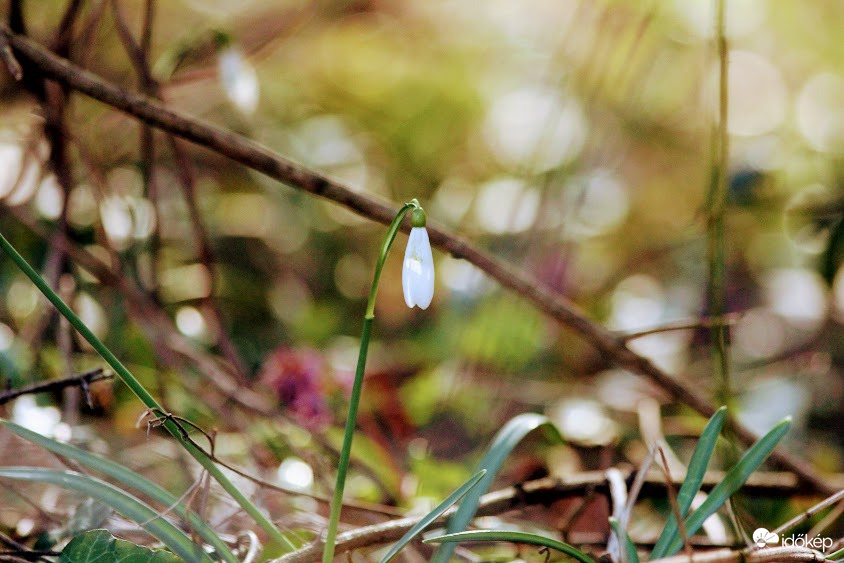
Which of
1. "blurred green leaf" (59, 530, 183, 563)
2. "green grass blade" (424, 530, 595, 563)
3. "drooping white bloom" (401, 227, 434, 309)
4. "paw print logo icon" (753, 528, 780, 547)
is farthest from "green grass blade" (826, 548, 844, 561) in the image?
"blurred green leaf" (59, 530, 183, 563)

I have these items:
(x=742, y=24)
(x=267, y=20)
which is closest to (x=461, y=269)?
(x=267, y=20)

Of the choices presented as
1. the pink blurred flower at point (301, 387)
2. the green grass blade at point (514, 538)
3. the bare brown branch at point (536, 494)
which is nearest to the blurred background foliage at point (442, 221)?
the pink blurred flower at point (301, 387)

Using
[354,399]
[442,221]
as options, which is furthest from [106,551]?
[442,221]

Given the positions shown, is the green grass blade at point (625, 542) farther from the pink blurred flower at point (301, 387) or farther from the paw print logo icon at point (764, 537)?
the pink blurred flower at point (301, 387)

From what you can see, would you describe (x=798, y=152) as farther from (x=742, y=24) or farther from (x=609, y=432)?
(x=609, y=432)

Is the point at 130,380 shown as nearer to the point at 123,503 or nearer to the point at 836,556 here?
the point at 123,503

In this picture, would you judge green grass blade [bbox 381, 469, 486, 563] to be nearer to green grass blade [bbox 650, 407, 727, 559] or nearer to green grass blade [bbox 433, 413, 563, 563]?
green grass blade [bbox 433, 413, 563, 563]
